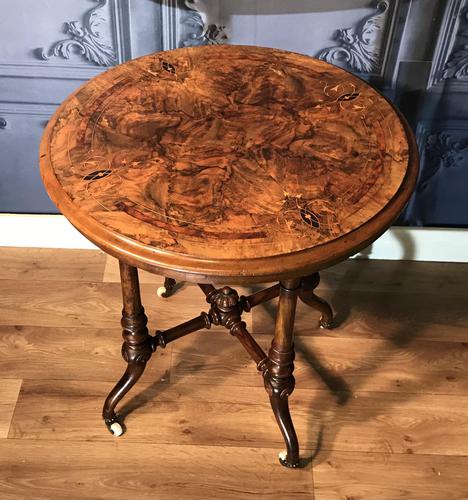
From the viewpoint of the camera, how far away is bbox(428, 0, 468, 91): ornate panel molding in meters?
1.32

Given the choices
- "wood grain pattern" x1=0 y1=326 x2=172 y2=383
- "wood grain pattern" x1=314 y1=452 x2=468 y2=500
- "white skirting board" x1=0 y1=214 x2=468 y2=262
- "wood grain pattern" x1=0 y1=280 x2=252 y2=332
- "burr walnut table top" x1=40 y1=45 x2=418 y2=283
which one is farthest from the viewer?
"white skirting board" x1=0 y1=214 x2=468 y2=262

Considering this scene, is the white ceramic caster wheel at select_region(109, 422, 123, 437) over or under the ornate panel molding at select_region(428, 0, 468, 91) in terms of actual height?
under

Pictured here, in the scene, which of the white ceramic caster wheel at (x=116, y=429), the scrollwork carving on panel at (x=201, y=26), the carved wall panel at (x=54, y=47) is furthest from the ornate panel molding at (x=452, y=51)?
the white ceramic caster wheel at (x=116, y=429)

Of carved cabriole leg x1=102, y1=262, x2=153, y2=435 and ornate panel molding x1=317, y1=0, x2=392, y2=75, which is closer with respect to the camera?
carved cabriole leg x1=102, y1=262, x2=153, y2=435

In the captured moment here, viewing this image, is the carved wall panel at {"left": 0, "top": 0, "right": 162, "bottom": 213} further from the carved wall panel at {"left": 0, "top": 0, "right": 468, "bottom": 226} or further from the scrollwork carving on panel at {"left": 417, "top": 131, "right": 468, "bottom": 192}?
the scrollwork carving on panel at {"left": 417, "top": 131, "right": 468, "bottom": 192}

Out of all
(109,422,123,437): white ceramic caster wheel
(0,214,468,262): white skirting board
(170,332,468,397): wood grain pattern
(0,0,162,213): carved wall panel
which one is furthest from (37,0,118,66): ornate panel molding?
(109,422,123,437): white ceramic caster wheel

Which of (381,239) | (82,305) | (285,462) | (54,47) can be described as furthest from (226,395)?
(54,47)

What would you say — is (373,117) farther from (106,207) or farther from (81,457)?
(81,457)

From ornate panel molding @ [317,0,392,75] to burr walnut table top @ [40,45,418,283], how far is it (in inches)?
8.3

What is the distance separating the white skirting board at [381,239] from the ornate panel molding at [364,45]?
0.44 metres

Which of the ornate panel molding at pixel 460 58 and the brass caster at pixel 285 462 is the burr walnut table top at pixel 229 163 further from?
the brass caster at pixel 285 462

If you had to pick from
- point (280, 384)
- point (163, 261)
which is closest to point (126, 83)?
point (163, 261)

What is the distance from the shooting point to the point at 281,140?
1024mm

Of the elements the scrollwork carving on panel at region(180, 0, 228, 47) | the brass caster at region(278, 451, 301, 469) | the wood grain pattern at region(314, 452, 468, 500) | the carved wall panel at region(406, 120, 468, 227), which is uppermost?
the scrollwork carving on panel at region(180, 0, 228, 47)
